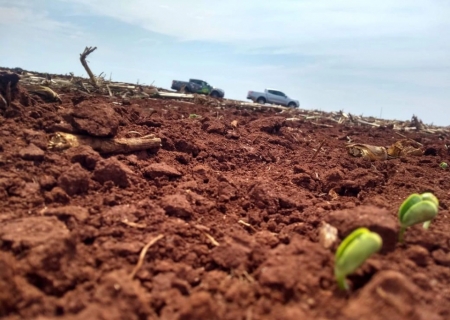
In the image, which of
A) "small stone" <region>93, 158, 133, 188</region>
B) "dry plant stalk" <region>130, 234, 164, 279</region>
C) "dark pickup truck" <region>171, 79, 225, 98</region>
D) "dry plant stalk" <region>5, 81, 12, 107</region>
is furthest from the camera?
"dark pickup truck" <region>171, 79, 225, 98</region>

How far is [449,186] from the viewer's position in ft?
12.5

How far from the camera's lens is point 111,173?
2660 mm

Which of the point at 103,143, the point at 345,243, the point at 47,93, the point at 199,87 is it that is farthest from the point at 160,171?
the point at 199,87

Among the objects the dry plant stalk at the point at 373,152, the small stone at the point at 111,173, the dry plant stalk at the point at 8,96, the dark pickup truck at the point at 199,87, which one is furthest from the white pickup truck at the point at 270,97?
the small stone at the point at 111,173

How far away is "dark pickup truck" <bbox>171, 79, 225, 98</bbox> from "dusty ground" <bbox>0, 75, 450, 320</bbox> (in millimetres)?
21660

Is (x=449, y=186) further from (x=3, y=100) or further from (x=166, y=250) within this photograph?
(x=3, y=100)

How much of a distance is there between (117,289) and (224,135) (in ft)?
12.1

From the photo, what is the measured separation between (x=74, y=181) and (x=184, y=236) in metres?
0.88

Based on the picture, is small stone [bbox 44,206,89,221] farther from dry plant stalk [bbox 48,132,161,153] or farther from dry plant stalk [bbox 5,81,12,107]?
dry plant stalk [bbox 5,81,12,107]

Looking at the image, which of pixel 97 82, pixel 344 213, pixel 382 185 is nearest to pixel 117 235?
pixel 344 213

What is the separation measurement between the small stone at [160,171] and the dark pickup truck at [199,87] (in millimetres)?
22046

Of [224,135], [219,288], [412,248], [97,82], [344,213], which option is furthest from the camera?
[97,82]

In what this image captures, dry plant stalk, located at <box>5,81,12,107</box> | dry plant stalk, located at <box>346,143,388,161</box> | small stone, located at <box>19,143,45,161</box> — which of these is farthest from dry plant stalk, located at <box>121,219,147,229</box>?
dry plant stalk, located at <box>346,143,388,161</box>

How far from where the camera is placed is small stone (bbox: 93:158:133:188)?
104 inches
